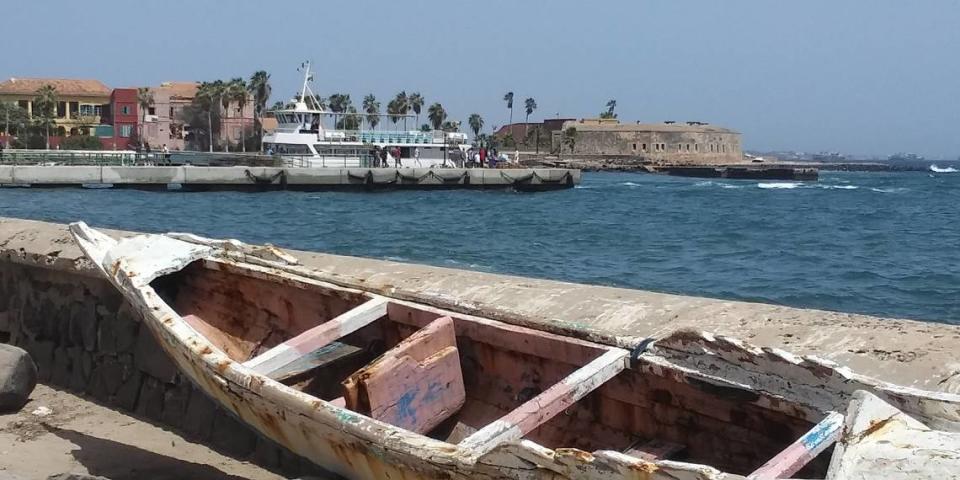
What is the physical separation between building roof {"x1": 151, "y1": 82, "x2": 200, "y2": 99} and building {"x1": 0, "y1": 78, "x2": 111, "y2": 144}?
7965mm

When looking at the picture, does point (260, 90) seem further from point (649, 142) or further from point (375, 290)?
point (375, 290)

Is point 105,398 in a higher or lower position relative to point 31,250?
lower

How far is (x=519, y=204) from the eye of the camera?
4066 centimetres

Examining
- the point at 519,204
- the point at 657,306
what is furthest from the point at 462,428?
the point at 519,204

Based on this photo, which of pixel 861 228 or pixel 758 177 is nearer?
pixel 861 228

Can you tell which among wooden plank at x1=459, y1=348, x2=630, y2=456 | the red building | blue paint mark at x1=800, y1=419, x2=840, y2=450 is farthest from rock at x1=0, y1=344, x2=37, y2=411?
the red building

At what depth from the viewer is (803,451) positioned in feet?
10.2

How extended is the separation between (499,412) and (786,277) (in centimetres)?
1339

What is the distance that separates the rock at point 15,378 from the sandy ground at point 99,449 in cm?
9

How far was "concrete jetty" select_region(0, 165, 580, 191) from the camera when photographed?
39.1 meters

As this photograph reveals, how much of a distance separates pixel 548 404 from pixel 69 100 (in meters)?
75.6

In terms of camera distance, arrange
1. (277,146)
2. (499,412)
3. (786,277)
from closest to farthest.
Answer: (499,412)
(786,277)
(277,146)

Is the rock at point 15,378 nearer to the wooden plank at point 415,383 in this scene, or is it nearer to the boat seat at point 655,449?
the wooden plank at point 415,383

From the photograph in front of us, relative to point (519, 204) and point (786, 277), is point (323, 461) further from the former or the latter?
point (519, 204)
